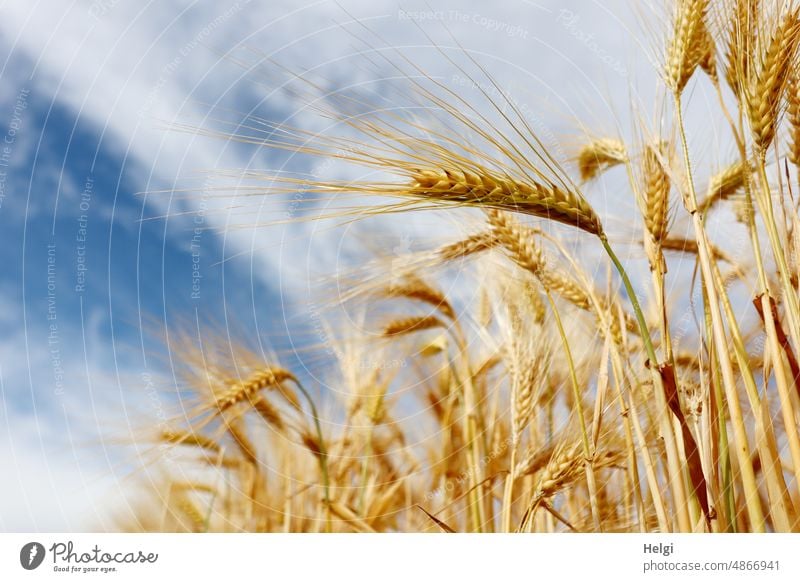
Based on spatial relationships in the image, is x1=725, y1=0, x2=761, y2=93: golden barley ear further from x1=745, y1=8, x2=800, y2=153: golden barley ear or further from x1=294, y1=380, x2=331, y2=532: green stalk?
x1=294, y1=380, x2=331, y2=532: green stalk

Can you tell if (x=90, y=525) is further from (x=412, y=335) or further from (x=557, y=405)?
(x=557, y=405)

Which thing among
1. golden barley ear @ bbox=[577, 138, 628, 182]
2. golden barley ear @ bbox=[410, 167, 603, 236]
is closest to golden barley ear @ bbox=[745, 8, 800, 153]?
golden barley ear @ bbox=[577, 138, 628, 182]

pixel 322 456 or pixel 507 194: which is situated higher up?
pixel 507 194

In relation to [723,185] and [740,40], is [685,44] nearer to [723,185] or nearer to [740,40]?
[740,40]

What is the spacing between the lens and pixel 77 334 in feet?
4.79

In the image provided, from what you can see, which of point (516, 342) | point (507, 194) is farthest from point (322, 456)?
point (507, 194)
